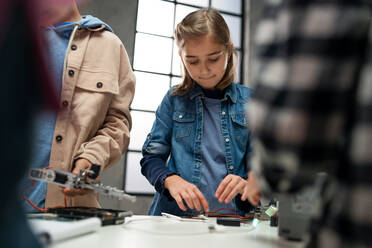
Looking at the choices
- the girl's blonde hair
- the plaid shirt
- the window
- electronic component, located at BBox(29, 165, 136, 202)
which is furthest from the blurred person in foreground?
the window

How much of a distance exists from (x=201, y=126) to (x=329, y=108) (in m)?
0.92

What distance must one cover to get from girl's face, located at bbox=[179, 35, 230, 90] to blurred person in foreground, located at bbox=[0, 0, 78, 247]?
3.10 ft

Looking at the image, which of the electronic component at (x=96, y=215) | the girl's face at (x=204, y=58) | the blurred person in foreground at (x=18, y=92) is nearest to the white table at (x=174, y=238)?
the electronic component at (x=96, y=215)

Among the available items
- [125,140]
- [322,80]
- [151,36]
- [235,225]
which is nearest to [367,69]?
[322,80]

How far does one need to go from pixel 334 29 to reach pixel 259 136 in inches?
5.2

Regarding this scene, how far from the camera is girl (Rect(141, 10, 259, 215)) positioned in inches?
45.1

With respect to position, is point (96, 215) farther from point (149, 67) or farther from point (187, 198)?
point (149, 67)

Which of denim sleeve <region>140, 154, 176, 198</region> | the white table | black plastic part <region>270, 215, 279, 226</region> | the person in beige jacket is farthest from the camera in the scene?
denim sleeve <region>140, 154, 176, 198</region>

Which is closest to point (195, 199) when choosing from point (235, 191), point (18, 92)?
point (235, 191)

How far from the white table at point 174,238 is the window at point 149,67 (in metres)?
2.16

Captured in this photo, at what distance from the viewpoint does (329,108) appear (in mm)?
306

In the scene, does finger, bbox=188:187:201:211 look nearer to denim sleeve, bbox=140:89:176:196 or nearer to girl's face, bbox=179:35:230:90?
denim sleeve, bbox=140:89:176:196

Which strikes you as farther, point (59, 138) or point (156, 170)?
point (156, 170)

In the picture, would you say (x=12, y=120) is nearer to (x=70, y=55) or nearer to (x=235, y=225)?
(x=235, y=225)
